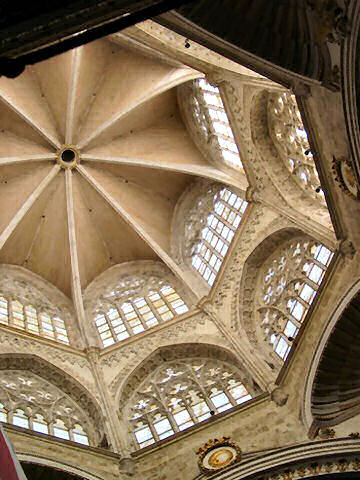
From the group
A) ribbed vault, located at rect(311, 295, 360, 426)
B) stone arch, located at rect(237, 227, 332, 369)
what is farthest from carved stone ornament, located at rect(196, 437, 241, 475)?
stone arch, located at rect(237, 227, 332, 369)

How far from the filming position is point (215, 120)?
20.6m

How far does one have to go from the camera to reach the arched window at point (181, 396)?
1526cm

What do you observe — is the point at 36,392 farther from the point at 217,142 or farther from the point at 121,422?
the point at 217,142

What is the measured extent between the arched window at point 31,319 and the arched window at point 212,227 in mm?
4551

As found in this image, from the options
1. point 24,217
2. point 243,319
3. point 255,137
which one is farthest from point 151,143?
point 243,319

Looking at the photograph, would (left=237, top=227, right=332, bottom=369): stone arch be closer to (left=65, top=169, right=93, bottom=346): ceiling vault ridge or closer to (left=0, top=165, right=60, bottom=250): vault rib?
(left=65, top=169, right=93, bottom=346): ceiling vault ridge

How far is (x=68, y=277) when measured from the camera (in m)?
22.4

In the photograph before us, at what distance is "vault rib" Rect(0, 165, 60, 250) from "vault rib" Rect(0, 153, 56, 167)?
1.37ft

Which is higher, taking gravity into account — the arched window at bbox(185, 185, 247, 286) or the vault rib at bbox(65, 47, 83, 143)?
the vault rib at bbox(65, 47, 83, 143)

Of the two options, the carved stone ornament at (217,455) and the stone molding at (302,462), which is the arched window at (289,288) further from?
the stone molding at (302,462)

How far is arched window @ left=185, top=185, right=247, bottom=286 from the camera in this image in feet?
65.3

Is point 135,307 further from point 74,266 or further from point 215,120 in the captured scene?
point 215,120

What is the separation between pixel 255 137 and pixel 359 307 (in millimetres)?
5995

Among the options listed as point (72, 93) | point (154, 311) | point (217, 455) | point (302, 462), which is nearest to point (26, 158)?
point (72, 93)
